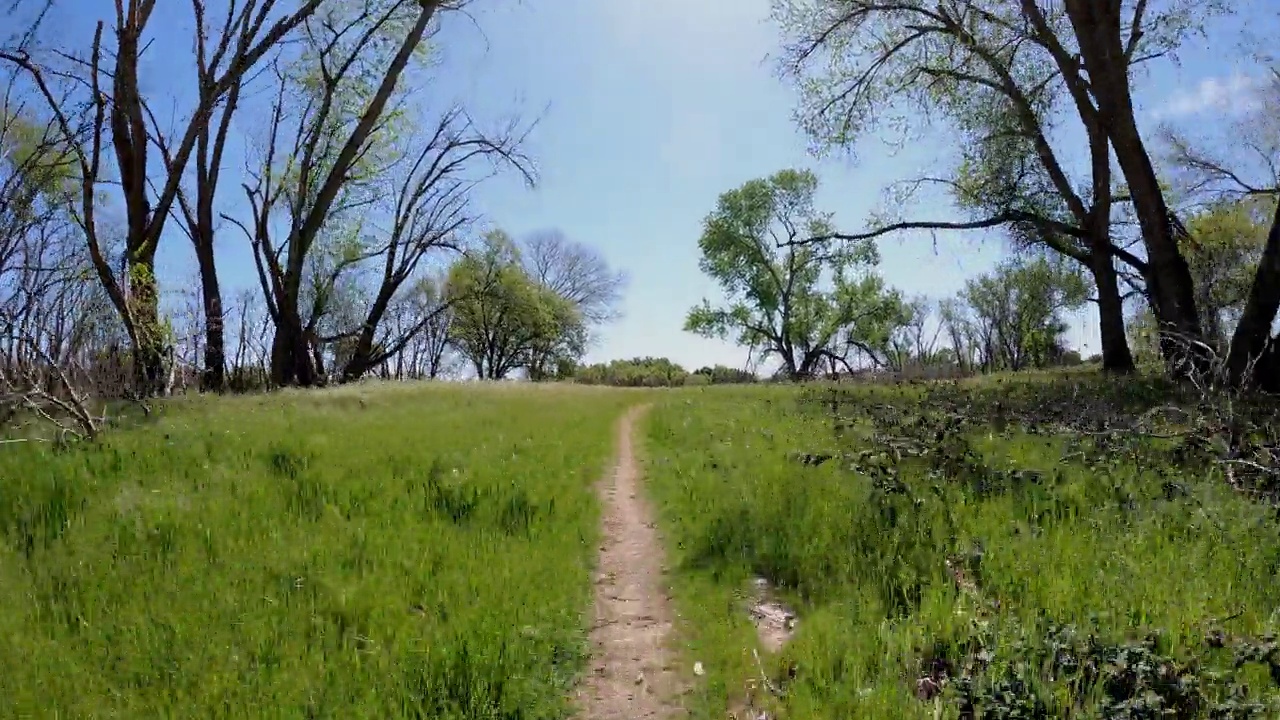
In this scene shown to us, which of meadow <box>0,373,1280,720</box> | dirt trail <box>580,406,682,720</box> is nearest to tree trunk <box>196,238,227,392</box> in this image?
meadow <box>0,373,1280,720</box>

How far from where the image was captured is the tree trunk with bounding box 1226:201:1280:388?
14.1 m

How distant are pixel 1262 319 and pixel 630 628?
49.0ft

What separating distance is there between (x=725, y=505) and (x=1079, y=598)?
3879 mm

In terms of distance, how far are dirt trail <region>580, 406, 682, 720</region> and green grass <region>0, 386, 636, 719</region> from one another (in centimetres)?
20

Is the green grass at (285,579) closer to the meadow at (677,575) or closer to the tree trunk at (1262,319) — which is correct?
the meadow at (677,575)

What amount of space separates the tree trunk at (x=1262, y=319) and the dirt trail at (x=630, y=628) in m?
12.9

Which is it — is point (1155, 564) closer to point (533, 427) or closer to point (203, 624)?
point (203, 624)

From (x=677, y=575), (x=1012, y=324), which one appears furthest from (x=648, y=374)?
(x=677, y=575)

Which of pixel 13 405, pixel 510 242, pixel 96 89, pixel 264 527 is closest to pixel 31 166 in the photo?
pixel 96 89

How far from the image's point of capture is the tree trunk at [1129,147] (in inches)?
637

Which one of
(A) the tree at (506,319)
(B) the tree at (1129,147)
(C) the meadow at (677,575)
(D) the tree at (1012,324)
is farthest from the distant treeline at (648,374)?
(C) the meadow at (677,575)

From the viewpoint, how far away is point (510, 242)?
156 feet

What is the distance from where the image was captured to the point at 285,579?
5.58m

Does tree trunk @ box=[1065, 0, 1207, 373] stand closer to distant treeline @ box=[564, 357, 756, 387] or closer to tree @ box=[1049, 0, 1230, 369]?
tree @ box=[1049, 0, 1230, 369]
